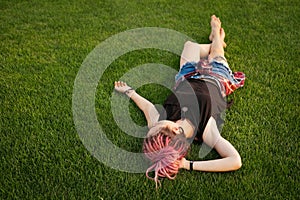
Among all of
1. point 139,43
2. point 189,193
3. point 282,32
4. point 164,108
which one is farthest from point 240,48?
point 189,193

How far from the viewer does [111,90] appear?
8.32 feet

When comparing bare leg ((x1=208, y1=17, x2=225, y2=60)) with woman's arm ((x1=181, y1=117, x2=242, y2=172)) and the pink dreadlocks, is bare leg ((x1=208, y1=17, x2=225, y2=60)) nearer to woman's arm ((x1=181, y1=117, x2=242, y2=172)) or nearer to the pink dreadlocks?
woman's arm ((x1=181, y1=117, x2=242, y2=172))

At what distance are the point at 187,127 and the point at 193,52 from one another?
34.6 inches

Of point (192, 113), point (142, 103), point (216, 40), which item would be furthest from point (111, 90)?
point (216, 40)

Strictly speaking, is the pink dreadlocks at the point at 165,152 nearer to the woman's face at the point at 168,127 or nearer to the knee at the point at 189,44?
the woman's face at the point at 168,127

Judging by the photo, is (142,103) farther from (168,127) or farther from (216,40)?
(216,40)

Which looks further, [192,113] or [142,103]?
[142,103]

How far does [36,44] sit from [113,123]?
122 centimetres

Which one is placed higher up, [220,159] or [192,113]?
[192,113]

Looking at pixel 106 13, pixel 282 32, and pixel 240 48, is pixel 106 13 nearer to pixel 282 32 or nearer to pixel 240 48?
pixel 240 48

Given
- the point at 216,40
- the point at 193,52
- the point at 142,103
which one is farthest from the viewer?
the point at 216,40

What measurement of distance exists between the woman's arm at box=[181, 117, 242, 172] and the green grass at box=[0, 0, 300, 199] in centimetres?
4

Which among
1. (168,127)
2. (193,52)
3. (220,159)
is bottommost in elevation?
(220,159)

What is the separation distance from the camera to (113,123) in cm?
226
